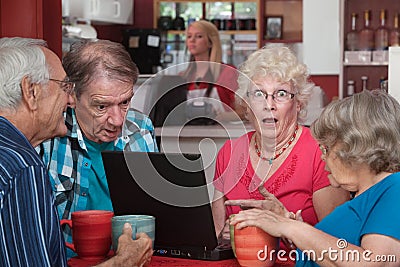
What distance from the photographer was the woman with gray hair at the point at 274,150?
7.29 feet

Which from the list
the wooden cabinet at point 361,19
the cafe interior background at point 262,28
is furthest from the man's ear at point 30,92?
the wooden cabinet at point 361,19

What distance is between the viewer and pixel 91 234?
184 cm

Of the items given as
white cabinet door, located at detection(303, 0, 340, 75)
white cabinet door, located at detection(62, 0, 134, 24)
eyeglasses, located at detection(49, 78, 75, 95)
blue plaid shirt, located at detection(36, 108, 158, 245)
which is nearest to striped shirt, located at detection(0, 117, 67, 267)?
eyeglasses, located at detection(49, 78, 75, 95)

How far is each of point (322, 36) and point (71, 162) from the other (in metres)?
5.16

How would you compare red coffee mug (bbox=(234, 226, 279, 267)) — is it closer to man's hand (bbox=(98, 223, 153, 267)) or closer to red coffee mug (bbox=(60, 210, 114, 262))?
man's hand (bbox=(98, 223, 153, 267))

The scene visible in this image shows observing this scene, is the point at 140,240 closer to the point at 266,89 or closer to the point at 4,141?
the point at 4,141

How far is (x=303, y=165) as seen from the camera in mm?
2230

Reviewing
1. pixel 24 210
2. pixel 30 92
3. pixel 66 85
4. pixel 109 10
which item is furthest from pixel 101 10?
pixel 24 210

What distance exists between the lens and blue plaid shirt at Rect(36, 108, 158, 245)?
218 centimetres

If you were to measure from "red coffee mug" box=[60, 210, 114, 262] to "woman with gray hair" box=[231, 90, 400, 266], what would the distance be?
344 millimetres

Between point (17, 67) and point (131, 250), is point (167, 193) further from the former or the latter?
point (17, 67)

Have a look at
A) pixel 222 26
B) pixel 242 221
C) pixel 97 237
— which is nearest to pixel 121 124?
pixel 97 237

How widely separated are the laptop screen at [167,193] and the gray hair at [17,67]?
325mm

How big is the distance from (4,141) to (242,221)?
0.58 m
